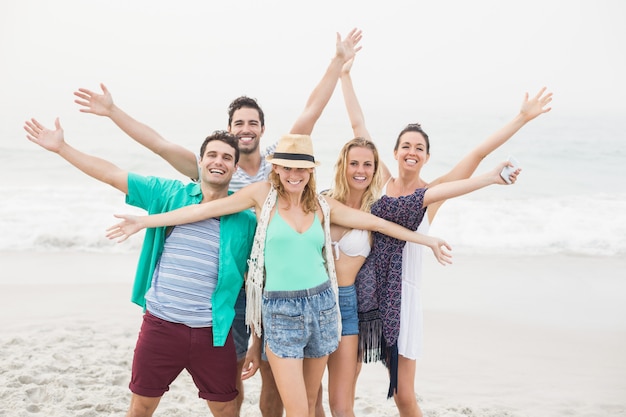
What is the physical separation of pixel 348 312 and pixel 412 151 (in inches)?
45.4

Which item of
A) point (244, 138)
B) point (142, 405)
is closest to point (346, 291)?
point (244, 138)

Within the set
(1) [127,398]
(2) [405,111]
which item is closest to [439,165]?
(2) [405,111]

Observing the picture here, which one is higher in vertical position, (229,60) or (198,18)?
(198,18)

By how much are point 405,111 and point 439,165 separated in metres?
9.45

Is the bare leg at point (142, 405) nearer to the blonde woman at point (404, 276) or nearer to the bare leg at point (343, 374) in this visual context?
the bare leg at point (343, 374)

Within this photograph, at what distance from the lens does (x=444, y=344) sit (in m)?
6.88

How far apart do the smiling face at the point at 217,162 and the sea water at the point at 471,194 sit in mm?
7768

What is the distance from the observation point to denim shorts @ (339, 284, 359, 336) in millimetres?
3635

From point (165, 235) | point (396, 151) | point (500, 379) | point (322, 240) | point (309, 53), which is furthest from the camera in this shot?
point (309, 53)

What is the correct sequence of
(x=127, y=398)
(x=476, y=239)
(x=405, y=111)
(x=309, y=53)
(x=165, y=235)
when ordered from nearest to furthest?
(x=165, y=235) < (x=127, y=398) < (x=476, y=239) < (x=405, y=111) < (x=309, y=53)

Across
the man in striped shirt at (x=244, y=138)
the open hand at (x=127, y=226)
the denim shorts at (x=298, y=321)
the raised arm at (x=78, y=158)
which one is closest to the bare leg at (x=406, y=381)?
the man in striped shirt at (x=244, y=138)

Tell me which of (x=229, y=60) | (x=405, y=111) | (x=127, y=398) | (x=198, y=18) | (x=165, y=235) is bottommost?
(x=127, y=398)

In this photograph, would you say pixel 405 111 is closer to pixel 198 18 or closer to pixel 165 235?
pixel 198 18

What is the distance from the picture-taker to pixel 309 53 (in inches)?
1324
